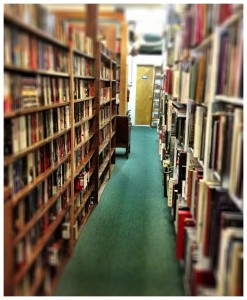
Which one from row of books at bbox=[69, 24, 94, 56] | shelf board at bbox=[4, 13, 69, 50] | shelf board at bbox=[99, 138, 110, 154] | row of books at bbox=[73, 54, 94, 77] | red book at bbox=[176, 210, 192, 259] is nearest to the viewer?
shelf board at bbox=[4, 13, 69, 50]

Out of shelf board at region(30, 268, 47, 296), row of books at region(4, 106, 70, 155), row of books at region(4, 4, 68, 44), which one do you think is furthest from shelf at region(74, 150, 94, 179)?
row of books at region(4, 4, 68, 44)

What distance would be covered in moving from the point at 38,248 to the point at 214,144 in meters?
1.14

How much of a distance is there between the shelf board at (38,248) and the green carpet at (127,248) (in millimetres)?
239

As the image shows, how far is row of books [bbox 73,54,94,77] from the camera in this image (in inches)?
101

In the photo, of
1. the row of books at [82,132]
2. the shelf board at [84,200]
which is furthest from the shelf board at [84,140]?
the shelf board at [84,200]

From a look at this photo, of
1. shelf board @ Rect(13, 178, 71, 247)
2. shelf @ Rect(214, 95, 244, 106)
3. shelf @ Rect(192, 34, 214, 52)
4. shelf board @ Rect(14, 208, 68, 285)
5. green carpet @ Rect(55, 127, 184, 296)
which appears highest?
shelf @ Rect(192, 34, 214, 52)

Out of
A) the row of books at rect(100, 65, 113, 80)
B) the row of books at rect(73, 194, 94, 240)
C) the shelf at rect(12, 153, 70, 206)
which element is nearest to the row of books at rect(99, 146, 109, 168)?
the row of books at rect(73, 194, 94, 240)

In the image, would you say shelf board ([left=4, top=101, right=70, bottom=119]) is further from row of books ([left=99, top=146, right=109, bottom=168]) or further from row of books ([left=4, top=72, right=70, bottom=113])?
row of books ([left=99, top=146, right=109, bottom=168])

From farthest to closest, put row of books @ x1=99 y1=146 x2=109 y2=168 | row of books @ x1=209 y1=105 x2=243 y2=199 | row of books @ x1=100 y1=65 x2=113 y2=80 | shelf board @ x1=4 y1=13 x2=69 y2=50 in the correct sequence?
row of books @ x1=99 y1=146 x2=109 y2=168 → row of books @ x1=100 y1=65 x2=113 y2=80 → shelf board @ x1=4 y1=13 x2=69 y2=50 → row of books @ x1=209 y1=105 x2=243 y2=199

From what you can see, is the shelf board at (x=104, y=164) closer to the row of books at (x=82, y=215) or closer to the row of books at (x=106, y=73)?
the row of books at (x=82, y=215)

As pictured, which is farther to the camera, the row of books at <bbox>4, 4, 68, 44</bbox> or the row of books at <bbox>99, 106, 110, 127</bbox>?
the row of books at <bbox>99, 106, 110, 127</bbox>

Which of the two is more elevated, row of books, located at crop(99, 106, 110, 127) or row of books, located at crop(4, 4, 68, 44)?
row of books, located at crop(4, 4, 68, 44)

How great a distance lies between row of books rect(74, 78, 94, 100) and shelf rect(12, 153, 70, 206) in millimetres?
682

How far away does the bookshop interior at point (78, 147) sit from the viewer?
1531 mm
